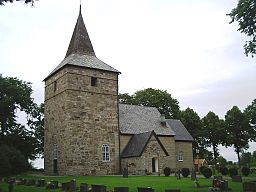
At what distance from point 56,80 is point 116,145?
992cm

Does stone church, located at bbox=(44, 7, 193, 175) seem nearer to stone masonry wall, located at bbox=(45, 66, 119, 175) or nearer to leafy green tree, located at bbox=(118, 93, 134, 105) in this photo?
stone masonry wall, located at bbox=(45, 66, 119, 175)

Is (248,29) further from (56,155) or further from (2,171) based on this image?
(56,155)

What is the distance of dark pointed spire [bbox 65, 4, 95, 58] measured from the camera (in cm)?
3956

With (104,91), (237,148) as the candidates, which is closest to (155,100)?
(237,148)

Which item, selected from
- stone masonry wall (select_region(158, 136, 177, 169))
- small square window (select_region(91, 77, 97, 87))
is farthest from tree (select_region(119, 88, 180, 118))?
small square window (select_region(91, 77, 97, 87))

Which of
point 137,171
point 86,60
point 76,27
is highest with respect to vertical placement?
point 76,27

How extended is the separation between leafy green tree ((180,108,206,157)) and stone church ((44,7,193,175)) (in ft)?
80.5

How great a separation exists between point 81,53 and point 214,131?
1391 inches

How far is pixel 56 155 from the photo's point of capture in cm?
3650

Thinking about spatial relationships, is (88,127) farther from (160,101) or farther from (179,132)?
(160,101)

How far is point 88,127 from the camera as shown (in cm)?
3559

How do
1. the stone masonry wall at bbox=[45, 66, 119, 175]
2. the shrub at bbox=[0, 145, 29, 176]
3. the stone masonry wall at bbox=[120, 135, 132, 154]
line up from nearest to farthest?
the shrub at bbox=[0, 145, 29, 176] < the stone masonry wall at bbox=[45, 66, 119, 175] < the stone masonry wall at bbox=[120, 135, 132, 154]

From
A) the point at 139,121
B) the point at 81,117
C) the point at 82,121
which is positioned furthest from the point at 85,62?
the point at 139,121

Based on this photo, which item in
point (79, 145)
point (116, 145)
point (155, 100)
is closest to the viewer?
point (79, 145)
